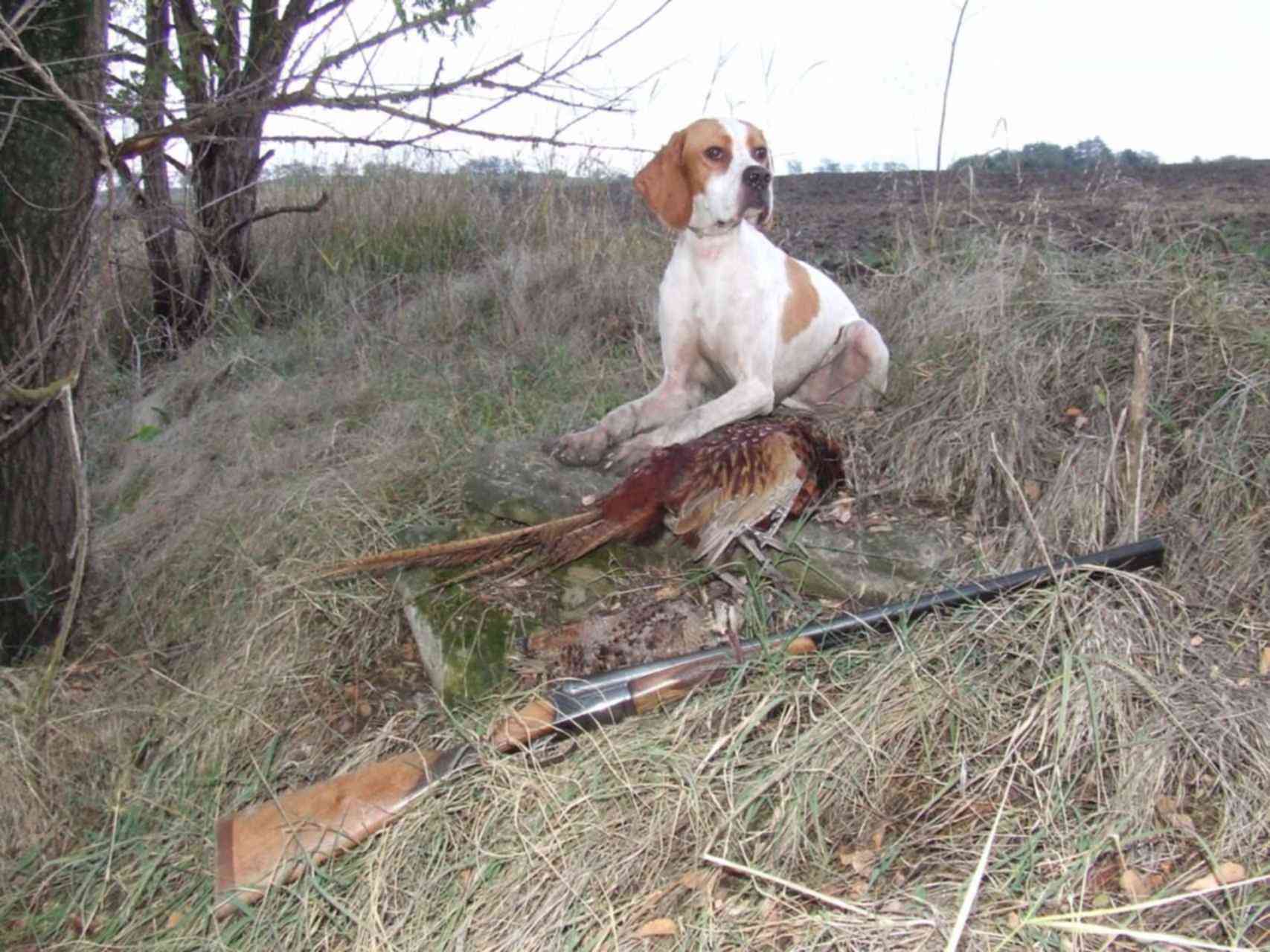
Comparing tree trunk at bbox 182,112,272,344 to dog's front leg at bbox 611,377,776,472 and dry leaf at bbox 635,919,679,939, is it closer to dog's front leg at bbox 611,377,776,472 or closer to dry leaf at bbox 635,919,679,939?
dog's front leg at bbox 611,377,776,472

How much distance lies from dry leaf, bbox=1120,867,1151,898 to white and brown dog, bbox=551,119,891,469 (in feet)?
5.50

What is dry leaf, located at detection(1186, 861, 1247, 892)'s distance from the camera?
2.02 metres

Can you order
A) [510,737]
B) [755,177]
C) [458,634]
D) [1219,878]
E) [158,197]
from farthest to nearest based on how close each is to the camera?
[158,197]
[755,177]
[458,634]
[510,737]
[1219,878]

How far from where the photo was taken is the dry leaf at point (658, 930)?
206 cm

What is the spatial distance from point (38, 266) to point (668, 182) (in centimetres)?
191

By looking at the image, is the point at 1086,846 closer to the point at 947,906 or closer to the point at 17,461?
the point at 947,906

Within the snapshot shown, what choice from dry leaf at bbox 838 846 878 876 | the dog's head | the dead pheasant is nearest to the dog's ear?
the dog's head

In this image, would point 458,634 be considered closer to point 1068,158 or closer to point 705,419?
point 705,419

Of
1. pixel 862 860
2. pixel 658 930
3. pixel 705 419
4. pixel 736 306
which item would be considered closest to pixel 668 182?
pixel 736 306

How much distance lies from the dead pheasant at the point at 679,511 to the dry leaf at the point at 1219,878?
1.24 metres

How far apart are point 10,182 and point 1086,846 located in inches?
131

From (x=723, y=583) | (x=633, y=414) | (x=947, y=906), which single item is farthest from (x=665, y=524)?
(x=947, y=906)

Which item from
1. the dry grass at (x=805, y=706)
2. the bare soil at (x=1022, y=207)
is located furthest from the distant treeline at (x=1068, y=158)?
the dry grass at (x=805, y=706)

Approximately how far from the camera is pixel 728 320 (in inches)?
136
